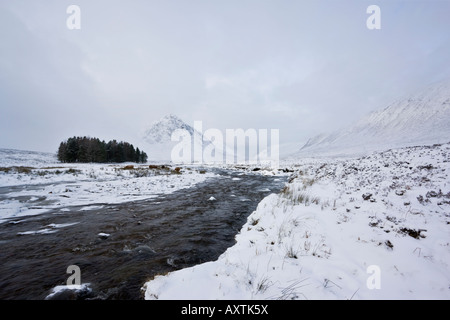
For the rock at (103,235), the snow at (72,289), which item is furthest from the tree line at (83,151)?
the snow at (72,289)

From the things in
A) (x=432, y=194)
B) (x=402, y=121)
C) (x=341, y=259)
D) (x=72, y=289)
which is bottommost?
(x=72, y=289)

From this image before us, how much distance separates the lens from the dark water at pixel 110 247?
12.1ft

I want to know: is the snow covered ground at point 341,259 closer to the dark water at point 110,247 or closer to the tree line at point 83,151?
the dark water at point 110,247

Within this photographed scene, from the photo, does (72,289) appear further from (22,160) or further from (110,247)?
(22,160)

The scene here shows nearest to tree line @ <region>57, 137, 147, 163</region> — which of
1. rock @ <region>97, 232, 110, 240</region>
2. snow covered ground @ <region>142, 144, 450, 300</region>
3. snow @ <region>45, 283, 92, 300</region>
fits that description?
rock @ <region>97, 232, 110, 240</region>

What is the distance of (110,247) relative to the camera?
5.21m

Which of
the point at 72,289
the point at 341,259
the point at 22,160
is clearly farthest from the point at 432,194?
the point at 22,160

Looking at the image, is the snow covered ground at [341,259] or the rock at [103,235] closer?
the snow covered ground at [341,259]

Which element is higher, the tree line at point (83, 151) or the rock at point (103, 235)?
the tree line at point (83, 151)

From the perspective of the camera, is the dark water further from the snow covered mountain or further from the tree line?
the snow covered mountain

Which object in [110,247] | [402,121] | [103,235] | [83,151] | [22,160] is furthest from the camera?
[402,121]
